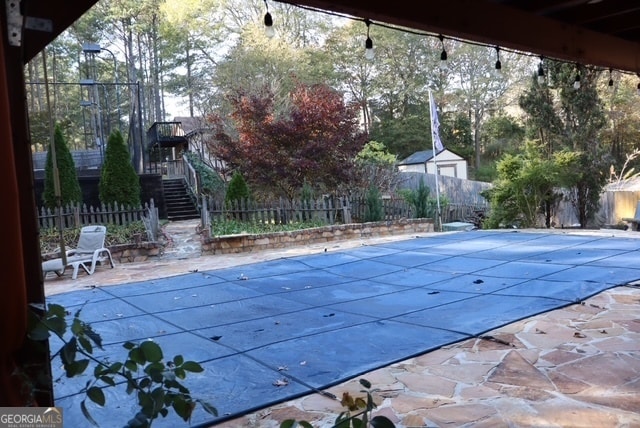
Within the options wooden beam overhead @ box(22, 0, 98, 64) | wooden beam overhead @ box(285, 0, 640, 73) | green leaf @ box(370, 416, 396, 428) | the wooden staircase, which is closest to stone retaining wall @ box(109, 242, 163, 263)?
the wooden staircase

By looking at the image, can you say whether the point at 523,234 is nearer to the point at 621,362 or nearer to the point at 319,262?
the point at 319,262

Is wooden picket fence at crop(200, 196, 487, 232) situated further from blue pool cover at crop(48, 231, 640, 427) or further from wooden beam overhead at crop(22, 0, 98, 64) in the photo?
wooden beam overhead at crop(22, 0, 98, 64)

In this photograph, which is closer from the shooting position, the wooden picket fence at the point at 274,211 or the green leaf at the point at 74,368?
the green leaf at the point at 74,368

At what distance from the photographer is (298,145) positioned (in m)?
12.1

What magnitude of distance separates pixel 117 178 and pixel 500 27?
401 inches

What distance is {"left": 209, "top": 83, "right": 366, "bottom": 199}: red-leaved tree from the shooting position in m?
11.9

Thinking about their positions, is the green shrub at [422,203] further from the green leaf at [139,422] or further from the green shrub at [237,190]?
the green leaf at [139,422]

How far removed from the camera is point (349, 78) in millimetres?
24969

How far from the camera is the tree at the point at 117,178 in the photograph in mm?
11500

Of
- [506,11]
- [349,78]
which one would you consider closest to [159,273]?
[506,11]

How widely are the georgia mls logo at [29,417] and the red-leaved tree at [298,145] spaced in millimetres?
10692

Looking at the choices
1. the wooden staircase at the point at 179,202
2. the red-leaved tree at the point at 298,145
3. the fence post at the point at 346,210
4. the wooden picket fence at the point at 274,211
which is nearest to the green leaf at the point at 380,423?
the wooden picket fence at the point at 274,211

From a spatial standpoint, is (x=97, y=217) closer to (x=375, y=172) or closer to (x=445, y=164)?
(x=375, y=172)

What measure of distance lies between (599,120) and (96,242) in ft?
36.3
